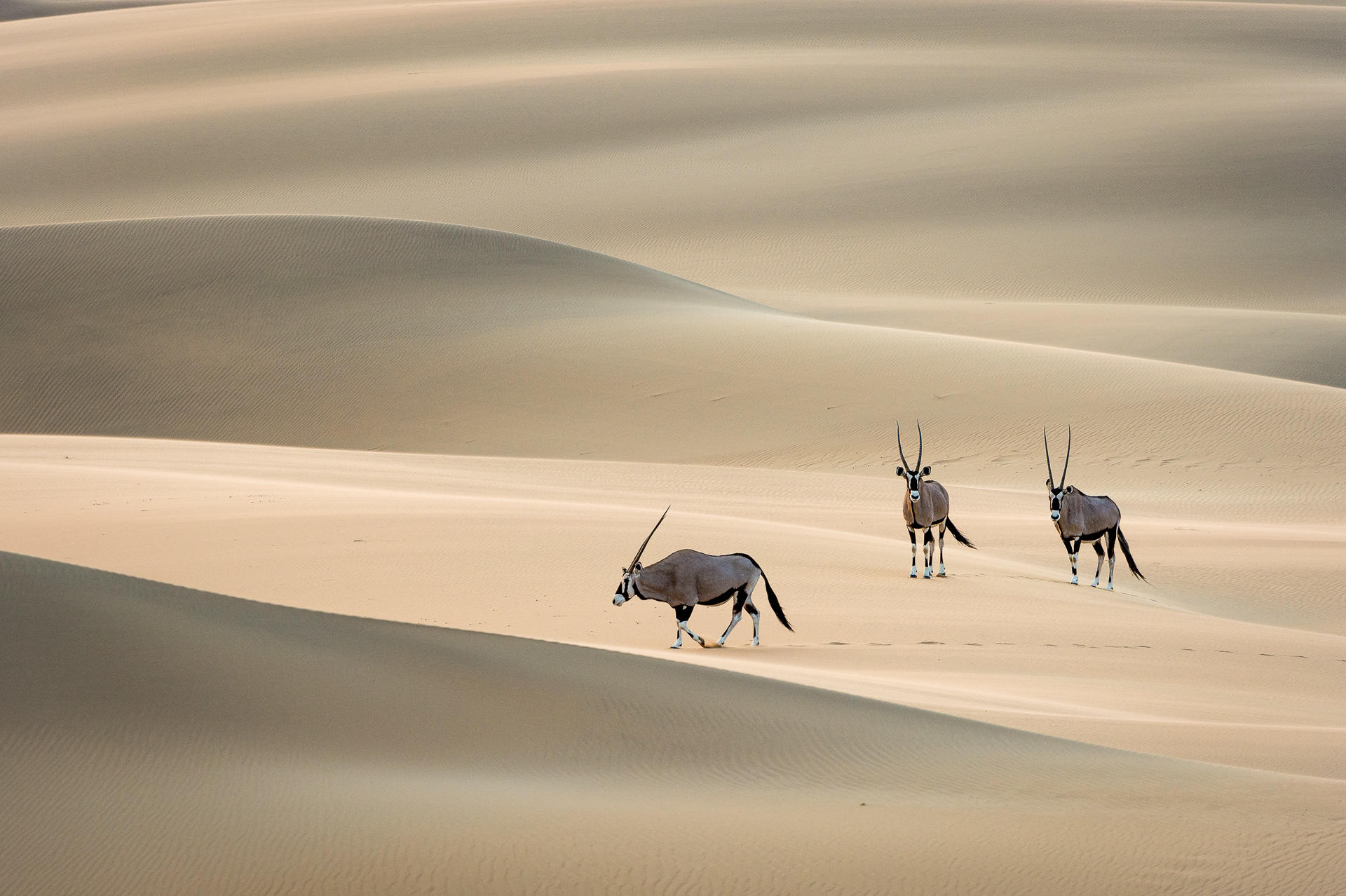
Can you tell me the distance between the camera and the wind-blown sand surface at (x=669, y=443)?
5848 millimetres

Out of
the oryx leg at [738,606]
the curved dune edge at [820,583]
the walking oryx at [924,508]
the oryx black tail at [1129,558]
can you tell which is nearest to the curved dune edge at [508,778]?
the curved dune edge at [820,583]

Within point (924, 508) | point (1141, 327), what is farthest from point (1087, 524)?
point (1141, 327)

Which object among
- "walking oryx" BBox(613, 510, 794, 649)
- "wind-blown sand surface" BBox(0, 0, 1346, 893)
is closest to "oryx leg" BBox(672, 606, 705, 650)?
"walking oryx" BBox(613, 510, 794, 649)

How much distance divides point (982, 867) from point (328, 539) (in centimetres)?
867

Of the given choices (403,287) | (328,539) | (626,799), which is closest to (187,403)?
(403,287)

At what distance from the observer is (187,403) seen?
1006 inches

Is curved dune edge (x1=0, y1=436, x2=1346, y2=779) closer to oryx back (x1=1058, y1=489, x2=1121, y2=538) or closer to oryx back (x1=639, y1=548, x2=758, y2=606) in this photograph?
oryx back (x1=639, y1=548, x2=758, y2=606)

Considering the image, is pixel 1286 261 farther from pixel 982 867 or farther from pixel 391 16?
pixel 391 16

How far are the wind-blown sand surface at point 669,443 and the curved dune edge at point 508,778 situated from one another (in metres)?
0.03

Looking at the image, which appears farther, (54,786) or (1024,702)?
(1024,702)

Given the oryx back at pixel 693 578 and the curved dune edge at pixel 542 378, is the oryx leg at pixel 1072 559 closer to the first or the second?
the oryx back at pixel 693 578

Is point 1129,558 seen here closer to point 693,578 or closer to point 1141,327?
point 693,578

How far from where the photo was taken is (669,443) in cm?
2434

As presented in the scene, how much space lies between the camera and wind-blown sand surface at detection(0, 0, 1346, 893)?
585cm
